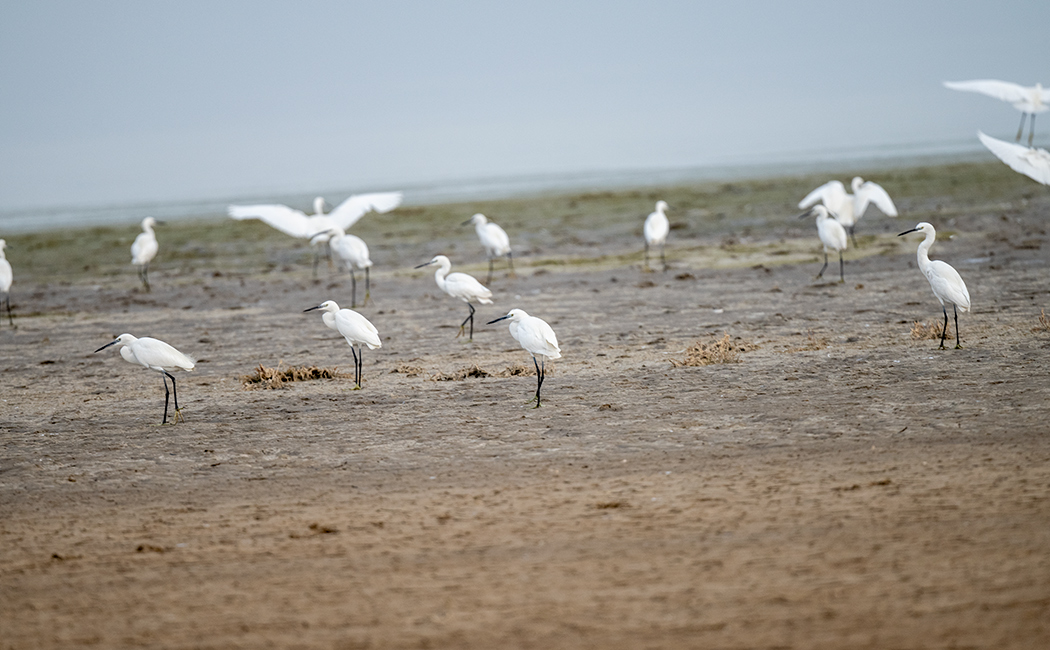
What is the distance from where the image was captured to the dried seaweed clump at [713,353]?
10453 millimetres

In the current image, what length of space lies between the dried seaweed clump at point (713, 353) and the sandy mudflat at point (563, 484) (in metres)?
0.24

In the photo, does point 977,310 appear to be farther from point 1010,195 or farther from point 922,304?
point 1010,195

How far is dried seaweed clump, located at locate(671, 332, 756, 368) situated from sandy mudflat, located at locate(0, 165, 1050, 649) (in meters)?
0.24

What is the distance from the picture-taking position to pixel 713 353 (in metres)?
10.6

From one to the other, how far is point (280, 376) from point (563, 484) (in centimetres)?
519

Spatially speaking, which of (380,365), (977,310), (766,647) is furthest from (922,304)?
(766,647)

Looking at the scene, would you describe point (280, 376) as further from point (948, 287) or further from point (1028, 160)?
point (1028, 160)

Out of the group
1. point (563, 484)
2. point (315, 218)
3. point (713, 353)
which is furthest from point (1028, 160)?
point (315, 218)

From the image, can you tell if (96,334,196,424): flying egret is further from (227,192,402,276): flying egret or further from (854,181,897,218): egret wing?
(854,181,897,218): egret wing

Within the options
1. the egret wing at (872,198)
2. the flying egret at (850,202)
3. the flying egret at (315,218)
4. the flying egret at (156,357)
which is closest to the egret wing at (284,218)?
the flying egret at (315,218)

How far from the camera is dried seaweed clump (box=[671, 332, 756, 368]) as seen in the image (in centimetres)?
1045

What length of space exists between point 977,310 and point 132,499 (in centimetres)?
1075

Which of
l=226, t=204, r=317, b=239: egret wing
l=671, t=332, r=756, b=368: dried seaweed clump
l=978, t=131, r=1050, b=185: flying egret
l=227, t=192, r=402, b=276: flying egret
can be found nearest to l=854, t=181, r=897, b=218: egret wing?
l=978, t=131, r=1050, b=185: flying egret

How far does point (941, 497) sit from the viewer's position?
19.7ft
